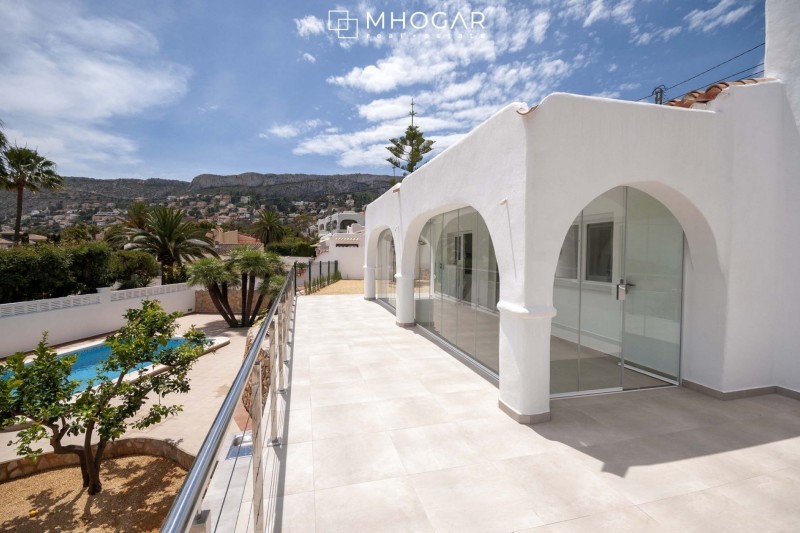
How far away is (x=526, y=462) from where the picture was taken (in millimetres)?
3275

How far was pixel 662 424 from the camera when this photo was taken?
400cm

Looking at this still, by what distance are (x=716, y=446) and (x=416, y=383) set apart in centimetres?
329

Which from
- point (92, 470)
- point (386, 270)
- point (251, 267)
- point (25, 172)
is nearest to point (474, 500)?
point (92, 470)

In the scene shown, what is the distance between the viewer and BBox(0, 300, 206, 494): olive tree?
491cm

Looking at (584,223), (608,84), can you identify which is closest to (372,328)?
(584,223)

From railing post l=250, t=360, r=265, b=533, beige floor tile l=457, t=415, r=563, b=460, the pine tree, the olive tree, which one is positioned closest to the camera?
railing post l=250, t=360, r=265, b=533

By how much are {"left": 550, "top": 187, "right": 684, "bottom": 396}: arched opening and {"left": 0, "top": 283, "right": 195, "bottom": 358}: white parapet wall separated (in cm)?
1475

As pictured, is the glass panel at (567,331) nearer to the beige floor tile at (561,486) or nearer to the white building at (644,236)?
the white building at (644,236)

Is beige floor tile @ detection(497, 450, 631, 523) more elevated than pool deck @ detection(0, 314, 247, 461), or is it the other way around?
beige floor tile @ detection(497, 450, 631, 523)

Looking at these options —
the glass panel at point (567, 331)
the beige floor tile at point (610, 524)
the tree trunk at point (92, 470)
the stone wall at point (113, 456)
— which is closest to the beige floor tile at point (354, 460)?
the beige floor tile at point (610, 524)

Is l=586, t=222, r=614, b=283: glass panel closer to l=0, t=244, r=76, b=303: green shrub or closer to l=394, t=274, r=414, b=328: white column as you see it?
l=394, t=274, r=414, b=328: white column

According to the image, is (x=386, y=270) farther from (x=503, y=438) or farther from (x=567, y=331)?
(x=503, y=438)

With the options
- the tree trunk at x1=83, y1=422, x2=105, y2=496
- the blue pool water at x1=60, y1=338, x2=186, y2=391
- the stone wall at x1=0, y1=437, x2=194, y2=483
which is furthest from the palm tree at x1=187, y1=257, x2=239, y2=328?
the tree trunk at x1=83, y1=422, x2=105, y2=496

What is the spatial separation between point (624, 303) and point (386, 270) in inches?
326
